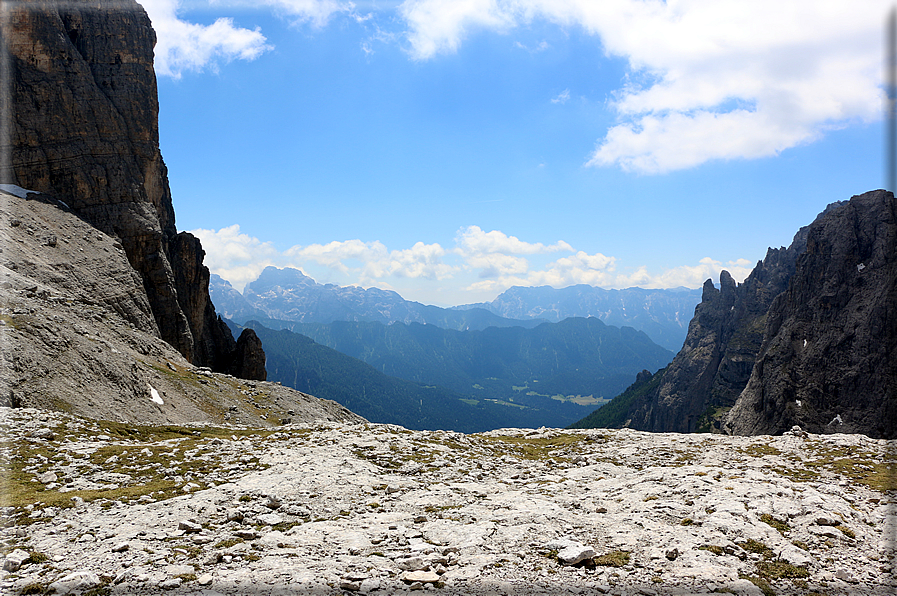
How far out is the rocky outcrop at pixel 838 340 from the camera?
118 metres

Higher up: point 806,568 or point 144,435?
point 806,568

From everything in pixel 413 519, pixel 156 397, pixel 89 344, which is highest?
pixel 89 344

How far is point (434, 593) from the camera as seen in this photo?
10336 mm

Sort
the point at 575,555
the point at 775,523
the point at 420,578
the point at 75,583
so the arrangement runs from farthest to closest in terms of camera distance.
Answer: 1. the point at 775,523
2. the point at 575,555
3. the point at 420,578
4. the point at 75,583

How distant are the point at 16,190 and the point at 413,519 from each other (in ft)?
249

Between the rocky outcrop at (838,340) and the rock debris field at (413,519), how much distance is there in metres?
123

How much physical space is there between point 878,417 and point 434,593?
145m

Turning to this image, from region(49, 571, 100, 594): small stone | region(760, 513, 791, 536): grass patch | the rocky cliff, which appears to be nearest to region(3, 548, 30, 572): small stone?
region(49, 571, 100, 594): small stone

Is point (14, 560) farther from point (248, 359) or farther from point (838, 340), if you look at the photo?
point (838, 340)

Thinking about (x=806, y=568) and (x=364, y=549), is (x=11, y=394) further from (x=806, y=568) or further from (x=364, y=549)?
(x=806, y=568)

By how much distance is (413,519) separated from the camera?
15008 millimetres

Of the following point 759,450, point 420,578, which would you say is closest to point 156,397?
point 420,578

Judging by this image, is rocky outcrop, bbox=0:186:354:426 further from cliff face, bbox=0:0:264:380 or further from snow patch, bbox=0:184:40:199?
cliff face, bbox=0:0:264:380

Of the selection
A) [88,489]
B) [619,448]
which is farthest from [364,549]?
[619,448]
